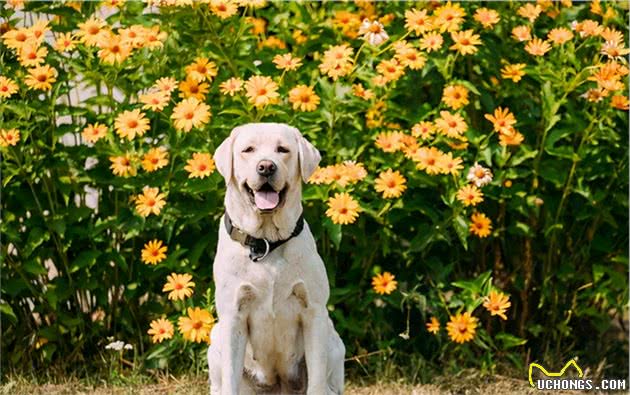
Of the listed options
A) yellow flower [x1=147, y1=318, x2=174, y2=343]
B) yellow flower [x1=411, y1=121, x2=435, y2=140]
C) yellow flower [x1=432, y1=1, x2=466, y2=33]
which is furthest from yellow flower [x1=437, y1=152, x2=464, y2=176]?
yellow flower [x1=147, y1=318, x2=174, y2=343]

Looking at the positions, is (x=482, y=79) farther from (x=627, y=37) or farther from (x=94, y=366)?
(x=94, y=366)

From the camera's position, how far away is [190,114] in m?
4.53

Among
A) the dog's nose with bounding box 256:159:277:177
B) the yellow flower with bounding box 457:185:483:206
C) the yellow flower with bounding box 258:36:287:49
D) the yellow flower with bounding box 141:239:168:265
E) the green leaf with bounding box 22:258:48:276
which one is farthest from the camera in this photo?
the yellow flower with bounding box 258:36:287:49

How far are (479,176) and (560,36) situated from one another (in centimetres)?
71

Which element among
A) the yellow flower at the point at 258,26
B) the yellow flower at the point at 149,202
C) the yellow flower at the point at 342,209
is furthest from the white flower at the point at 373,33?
the yellow flower at the point at 149,202

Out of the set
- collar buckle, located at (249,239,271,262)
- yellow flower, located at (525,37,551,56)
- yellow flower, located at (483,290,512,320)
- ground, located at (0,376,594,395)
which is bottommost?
ground, located at (0,376,594,395)

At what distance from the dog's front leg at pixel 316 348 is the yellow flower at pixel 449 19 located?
1465 millimetres

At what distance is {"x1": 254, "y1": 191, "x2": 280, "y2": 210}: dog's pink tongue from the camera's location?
3697 mm

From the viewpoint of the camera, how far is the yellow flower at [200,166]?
4551mm

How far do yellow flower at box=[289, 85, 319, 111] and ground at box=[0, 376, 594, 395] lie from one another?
123cm

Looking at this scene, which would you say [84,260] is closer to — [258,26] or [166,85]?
[166,85]

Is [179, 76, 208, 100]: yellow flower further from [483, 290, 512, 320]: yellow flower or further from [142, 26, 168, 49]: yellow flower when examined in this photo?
[483, 290, 512, 320]: yellow flower

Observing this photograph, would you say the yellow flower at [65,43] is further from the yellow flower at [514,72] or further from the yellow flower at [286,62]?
the yellow flower at [514,72]

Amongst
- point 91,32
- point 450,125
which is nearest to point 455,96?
point 450,125
